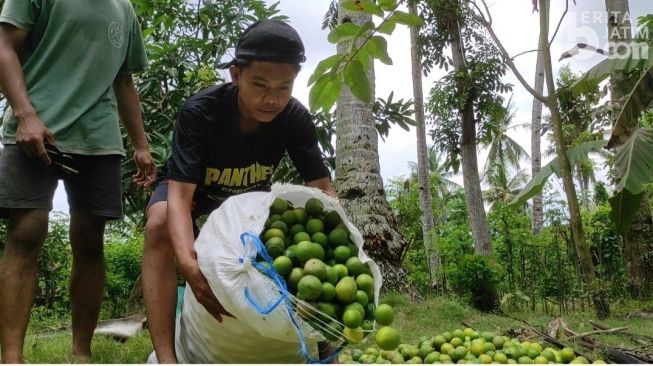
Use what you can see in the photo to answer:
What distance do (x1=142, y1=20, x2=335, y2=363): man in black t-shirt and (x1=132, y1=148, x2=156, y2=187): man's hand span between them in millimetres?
407

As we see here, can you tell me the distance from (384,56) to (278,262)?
36.6 inches

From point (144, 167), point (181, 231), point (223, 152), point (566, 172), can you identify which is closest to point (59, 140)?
point (144, 167)

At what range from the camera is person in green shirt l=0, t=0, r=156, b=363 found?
2072 millimetres

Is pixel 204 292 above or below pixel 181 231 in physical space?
below

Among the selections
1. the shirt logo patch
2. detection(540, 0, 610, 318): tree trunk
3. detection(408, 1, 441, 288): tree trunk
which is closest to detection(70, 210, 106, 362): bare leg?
the shirt logo patch

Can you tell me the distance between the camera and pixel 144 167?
2725mm

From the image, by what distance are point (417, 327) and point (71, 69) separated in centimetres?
273

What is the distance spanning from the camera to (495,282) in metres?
5.66

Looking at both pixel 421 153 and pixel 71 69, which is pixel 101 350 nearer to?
pixel 71 69

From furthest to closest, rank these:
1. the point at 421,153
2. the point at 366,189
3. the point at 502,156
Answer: the point at 502,156 → the point at 421,153 → the point at 366,189

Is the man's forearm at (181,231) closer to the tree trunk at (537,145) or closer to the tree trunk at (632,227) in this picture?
the tree trunk at (632,227)

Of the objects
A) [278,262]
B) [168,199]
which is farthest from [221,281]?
[168,199]

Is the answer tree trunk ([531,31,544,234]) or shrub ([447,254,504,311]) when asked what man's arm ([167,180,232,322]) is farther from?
tree trunk ([531,31,544,234])

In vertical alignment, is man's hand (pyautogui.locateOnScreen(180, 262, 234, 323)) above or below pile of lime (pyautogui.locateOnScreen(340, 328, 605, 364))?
above
